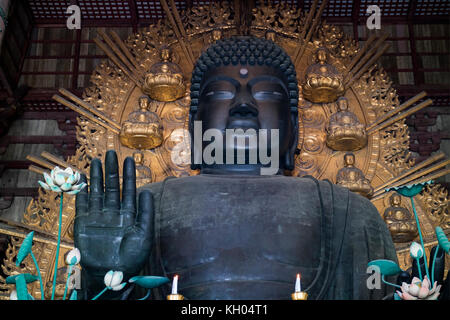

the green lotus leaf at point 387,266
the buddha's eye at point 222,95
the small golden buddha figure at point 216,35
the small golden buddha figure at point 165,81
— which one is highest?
the small golden buddha figure at point 216,35

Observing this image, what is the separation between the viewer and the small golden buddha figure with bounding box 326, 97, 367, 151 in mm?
4055

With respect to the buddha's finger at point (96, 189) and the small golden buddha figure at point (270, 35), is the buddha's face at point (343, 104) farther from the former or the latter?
the buddha's finger at point (96, 189)

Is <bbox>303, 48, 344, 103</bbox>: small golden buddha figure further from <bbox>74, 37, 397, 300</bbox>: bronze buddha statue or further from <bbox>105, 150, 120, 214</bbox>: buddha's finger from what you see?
<bbox>105, 150, 120, 214</bbox>: buddha's finger

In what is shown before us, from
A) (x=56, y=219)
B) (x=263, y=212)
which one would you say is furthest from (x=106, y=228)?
(x=56, y=219)

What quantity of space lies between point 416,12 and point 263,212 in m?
3.59

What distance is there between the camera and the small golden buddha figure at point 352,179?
154 inches

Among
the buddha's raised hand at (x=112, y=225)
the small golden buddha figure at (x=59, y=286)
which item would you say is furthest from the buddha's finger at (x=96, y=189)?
the small golden buddha figure at (x=59, y=286)

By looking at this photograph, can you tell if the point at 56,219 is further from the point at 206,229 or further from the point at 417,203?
the point at 417,203

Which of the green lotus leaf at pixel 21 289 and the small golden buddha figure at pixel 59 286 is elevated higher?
the small golden buddha figure at pixel 59 286

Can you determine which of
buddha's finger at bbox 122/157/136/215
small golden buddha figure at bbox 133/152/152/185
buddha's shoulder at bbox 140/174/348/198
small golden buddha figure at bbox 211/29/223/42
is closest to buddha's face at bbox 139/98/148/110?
small golden buddha figure at bbox 133/152/152/185

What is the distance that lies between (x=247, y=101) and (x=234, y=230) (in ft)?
3.14

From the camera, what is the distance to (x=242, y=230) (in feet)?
10.4

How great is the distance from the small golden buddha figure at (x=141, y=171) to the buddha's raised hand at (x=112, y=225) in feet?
3.70

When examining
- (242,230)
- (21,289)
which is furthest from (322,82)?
(21,289)
